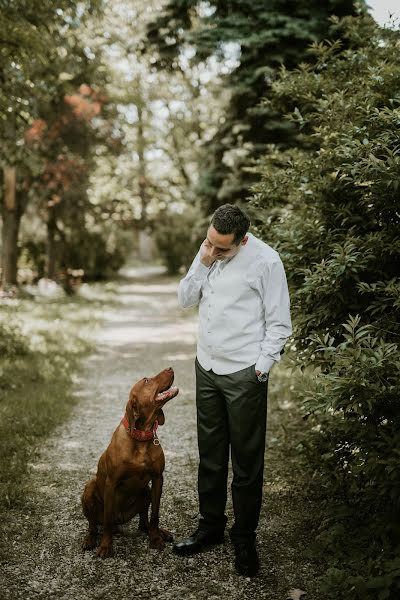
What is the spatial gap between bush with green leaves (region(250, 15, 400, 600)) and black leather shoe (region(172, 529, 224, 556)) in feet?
2.31

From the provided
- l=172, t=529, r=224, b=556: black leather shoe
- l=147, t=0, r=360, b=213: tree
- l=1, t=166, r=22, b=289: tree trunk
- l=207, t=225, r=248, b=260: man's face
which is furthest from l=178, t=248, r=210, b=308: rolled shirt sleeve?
l=1, t=166, r=22, b=289: tree trunk

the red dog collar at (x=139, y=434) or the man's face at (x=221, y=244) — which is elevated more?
the man's face at (x=221, y=244)

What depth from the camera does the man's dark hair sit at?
3.14 metres

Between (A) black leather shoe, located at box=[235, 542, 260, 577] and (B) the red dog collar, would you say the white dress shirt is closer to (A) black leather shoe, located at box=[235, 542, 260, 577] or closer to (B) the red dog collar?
(B) the red dog collar

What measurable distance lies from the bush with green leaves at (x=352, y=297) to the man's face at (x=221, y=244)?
2.16 ft

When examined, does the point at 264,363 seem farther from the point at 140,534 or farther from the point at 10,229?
the point at 10,229

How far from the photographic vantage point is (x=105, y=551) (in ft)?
11.6

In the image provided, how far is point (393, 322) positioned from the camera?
3.42m

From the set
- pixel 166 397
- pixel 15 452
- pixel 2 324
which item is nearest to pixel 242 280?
pixel 166 397

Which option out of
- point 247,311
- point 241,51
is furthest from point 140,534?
point 241,51

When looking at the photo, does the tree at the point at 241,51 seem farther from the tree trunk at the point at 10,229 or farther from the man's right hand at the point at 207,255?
the tree trunk at the point at 10,229

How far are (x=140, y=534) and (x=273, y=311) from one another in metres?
1.87

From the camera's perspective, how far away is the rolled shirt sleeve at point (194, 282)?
349 centimetres

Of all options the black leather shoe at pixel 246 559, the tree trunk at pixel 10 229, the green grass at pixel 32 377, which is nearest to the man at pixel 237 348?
the black leather shoe at pixel 246 559
